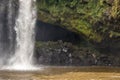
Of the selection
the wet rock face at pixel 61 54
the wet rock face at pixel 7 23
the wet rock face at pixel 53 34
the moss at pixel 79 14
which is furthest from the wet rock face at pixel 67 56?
the wet rock face at pixel 7 23

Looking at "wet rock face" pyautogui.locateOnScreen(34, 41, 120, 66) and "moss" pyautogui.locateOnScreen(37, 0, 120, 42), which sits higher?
"moss" pyautogui.locateOnScreen(37, 0, 120, 42)

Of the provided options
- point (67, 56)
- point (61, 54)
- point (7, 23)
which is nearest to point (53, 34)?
point (61, 54)

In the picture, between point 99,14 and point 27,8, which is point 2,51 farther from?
point 99,14

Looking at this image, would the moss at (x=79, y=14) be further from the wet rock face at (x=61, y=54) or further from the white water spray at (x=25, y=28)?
the wet rock face at (x=61, y=54)

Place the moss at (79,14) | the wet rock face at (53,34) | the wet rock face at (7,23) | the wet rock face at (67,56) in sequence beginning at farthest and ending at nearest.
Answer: the wet rock face at (53,34) < the wet rock face at (7,23) < the wet rock face at (67,56) < the moss at (79,14)

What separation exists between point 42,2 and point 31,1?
49.2 inches

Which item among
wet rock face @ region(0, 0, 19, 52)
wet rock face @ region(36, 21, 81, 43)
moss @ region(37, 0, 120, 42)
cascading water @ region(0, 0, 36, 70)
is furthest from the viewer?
wet rock face @ region(36, 21, 81, 43)

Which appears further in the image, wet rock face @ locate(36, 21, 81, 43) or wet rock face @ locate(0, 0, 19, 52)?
wet rock face @ locate(36, 21, 81, 43)

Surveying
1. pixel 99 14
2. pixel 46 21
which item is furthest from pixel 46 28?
pixel 99 14

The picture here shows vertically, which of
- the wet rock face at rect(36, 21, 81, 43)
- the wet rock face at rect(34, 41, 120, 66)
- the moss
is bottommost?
the wet rock face at rect(34, 41, 120, 66)

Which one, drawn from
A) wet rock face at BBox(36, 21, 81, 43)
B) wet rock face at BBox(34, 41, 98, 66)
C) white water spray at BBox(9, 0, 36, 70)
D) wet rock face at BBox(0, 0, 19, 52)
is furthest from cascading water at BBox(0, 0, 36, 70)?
wet rock face at BBox(36, 21, 81, 43)

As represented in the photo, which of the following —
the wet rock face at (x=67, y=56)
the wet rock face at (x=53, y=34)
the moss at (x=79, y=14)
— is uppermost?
the moss at (x=79, y=14)

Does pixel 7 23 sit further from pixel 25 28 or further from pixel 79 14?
pixel 79 14

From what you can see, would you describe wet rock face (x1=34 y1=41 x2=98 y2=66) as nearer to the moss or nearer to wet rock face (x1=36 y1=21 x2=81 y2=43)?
wet rock face (x1=36 y1=21 x2=81 y2=43)
